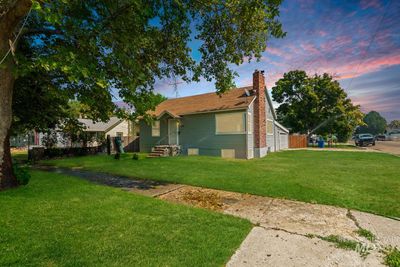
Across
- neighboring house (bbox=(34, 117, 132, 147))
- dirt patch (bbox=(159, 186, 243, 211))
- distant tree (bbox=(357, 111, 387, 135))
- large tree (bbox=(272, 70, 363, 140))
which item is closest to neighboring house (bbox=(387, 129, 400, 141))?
distant tree (bbox=(357, 111, 387, 135))

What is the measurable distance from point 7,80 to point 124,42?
10.7 ft

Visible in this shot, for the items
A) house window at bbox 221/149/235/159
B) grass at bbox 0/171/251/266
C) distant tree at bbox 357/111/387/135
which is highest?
distant tree at bbox 357/111/387/135

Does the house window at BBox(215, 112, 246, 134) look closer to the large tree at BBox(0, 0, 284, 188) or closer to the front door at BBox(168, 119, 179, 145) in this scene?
the front door at BBox(168, 119, 179, 145)

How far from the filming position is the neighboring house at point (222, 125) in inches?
622

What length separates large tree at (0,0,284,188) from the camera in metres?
5.49

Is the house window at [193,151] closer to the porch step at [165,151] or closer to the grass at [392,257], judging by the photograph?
the porch step at [165,151]

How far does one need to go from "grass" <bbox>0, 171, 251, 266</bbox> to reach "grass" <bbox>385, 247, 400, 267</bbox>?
1882 mm

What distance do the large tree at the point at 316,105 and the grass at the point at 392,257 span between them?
38.3 metres

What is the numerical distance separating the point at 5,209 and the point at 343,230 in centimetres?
661

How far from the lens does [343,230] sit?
386 cm

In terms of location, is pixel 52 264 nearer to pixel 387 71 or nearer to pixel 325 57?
pixel 387 71

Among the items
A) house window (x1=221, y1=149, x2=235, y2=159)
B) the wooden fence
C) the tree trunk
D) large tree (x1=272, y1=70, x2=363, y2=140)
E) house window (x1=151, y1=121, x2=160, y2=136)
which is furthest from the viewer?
large tree (x1=272, y1=70, x2=363, y2=140)

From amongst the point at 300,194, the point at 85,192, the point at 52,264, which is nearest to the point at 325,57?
the point at 300,194

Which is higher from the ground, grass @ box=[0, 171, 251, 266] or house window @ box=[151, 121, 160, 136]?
house window @ box=[151, 121, 160, 136]
